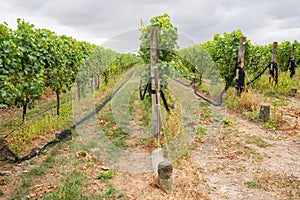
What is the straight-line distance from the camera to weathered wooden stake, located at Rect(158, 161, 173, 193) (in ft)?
11.8

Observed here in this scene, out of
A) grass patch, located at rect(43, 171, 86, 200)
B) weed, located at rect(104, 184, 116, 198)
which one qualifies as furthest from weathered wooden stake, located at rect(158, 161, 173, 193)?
grass patch, located at rect(43, 171, 86, 200)

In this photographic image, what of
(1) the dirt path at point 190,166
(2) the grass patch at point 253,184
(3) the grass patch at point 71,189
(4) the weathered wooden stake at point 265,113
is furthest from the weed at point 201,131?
(3) the grass patch at point 71,189

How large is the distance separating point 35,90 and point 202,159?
4.09m

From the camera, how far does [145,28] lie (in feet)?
19.3

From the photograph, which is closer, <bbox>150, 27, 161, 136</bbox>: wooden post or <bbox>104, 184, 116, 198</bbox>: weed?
<bbox>104, 184, 116, 198</bbox>: weed

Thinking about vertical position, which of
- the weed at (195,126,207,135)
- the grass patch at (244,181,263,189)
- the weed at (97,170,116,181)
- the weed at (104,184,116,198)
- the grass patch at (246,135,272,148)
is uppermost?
the weed at (195,126,207,135)

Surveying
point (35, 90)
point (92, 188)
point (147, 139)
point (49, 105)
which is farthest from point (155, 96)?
point (49, 105)

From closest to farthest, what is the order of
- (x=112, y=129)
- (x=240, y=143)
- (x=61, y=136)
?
(x=240, y=143) < (x=61, y=136) < (x=112, y=129)

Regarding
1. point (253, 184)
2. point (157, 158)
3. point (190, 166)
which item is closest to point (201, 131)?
point (190, 166)

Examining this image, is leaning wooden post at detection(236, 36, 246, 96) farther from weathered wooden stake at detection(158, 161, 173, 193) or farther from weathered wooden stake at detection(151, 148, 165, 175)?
weathered wooden stake at detection(158, 161, 173, 193)

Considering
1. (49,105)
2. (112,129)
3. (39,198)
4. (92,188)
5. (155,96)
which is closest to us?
(39,198)

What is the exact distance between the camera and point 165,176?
142 inches

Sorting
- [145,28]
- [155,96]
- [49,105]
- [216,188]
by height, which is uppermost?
[145,28]

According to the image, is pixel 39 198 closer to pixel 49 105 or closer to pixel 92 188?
pixel 92 188
